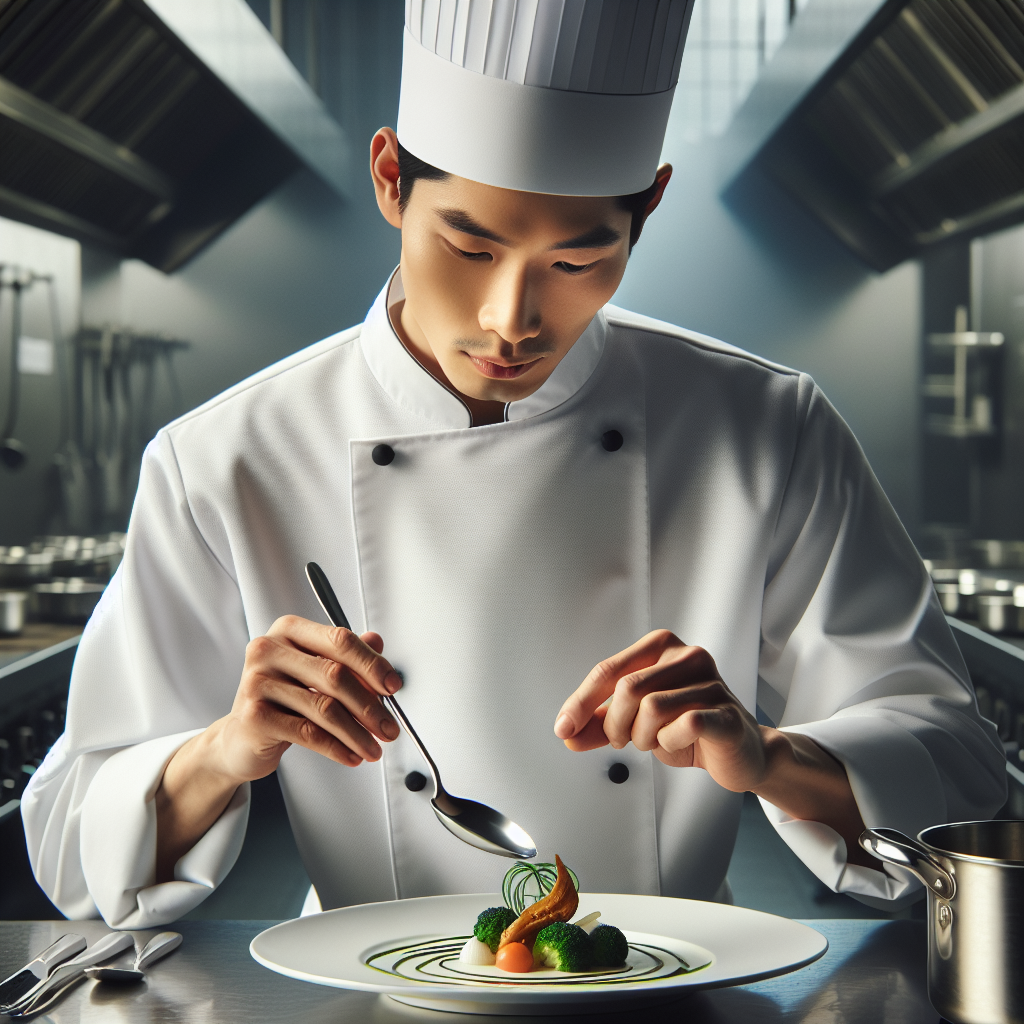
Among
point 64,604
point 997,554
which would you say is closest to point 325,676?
point 64,604

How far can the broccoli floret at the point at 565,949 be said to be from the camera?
89 cm

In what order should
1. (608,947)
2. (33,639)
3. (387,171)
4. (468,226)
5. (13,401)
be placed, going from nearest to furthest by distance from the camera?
(608,947) < (468,226) < (387,171) < (33,639) < (13,401)

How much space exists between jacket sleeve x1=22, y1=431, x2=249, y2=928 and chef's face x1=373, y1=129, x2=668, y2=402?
41 centimetres

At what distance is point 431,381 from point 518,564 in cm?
23

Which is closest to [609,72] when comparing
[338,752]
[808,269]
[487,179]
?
[487,179]

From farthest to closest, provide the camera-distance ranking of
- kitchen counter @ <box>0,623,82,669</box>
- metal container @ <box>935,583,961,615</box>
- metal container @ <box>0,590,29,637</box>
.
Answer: metal container @ <box>935,583,961,615</box> → metal container @ <box>0,590,29,637</box> → kitchen counter @ <box>0,623,82,669</box>

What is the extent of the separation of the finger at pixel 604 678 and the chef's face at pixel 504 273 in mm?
293

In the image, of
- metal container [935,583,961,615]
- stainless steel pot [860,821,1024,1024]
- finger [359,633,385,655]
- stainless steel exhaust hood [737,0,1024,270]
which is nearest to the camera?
stainless steel pot [860,821,1024,1024]

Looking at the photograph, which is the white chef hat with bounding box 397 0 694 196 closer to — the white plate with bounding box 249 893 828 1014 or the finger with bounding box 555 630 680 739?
the finger with bounding box 555 630 680 739

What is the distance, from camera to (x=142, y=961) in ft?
3.19

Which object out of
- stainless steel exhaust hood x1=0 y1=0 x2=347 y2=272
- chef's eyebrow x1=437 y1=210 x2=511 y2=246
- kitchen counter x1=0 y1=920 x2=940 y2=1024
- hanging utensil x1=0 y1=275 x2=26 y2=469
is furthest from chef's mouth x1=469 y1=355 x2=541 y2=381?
hanging utensil x1=0 y1=275 x2=26 y2=469

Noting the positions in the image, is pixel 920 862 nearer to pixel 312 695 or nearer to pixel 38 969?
pixel 312 695

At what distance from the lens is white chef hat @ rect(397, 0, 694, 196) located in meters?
1.11

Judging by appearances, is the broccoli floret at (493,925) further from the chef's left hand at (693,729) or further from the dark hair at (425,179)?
the dark hair at (425,179)
